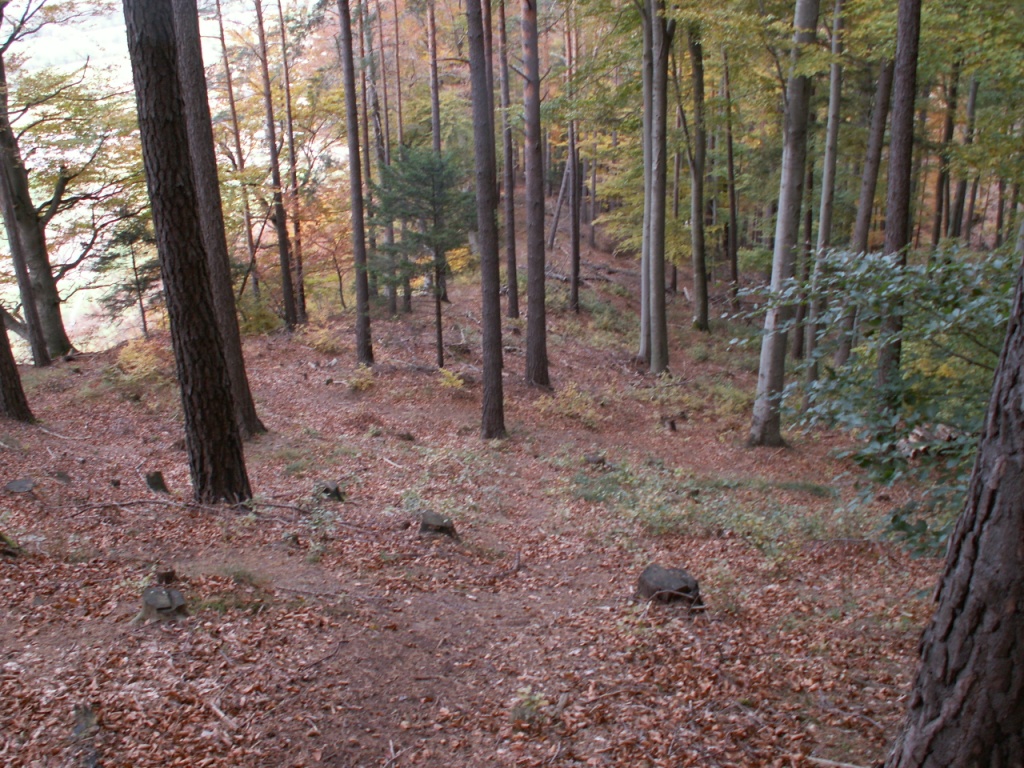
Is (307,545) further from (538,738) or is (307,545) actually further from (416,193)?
(416,193)

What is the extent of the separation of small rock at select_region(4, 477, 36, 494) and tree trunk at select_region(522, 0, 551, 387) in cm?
1059

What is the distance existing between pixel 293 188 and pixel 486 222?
10.8 m

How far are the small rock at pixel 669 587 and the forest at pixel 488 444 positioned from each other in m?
0.04

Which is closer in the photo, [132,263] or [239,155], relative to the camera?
[132,263]

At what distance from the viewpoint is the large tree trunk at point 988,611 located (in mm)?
2264

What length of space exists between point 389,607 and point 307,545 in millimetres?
1564

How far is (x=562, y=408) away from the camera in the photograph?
1511cm

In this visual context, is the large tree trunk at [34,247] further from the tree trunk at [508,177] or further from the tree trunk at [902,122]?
the tree trunk at [902,122]

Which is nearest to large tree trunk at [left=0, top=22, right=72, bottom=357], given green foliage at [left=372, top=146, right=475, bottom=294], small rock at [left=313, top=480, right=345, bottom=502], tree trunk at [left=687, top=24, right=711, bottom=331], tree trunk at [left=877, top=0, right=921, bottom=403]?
green foliage at [left=372, top=146, right=475, bottom=294]

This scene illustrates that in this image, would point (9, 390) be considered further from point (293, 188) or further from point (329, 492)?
point (293, 188)

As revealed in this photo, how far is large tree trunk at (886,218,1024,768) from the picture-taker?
2264mm

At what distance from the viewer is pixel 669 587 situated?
5.86 metres

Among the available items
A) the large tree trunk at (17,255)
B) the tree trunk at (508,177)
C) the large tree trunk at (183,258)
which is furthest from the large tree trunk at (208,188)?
the tree trunk at (508,177)

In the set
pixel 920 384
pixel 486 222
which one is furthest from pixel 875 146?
pixel 920 384
